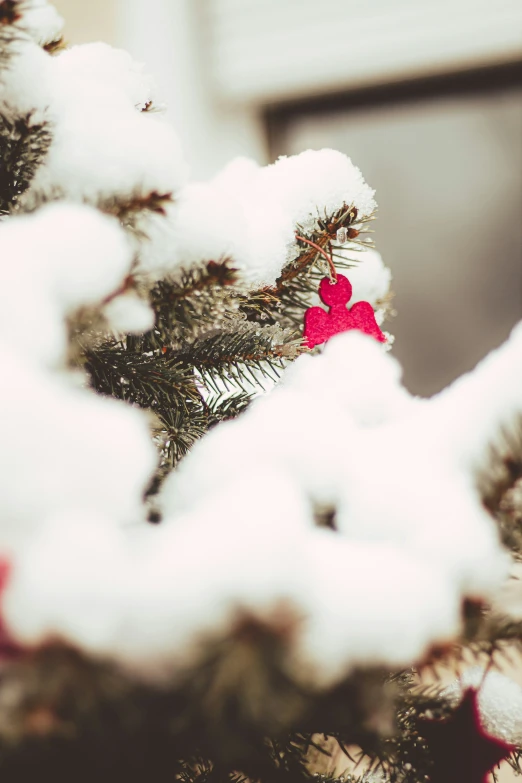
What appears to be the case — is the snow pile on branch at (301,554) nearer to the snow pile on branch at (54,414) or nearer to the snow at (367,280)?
the snow pile on branch at (54,414)

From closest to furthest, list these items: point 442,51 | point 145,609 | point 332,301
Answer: point 145,609 → point 332,301 → point 442,51

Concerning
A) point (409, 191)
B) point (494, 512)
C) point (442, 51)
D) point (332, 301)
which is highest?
point (442, 51)

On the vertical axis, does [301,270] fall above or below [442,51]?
below

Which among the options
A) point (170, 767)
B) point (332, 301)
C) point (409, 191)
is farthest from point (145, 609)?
point (409, 191)

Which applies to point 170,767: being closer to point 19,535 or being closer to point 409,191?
point 19,535

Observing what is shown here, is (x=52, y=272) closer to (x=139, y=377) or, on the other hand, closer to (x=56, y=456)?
(x=56, y=456)

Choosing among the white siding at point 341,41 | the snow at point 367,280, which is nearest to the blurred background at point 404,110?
the white siding at point 341,41

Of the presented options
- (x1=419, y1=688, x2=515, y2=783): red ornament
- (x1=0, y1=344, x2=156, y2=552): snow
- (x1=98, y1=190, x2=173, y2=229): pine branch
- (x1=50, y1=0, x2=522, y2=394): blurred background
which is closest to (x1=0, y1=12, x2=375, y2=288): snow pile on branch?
(x1=98, y1=190, x2=173, y2=229): pine branch

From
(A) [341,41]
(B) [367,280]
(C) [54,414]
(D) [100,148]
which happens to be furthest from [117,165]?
(A) [341,41]

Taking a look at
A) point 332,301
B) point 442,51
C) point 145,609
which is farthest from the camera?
point 442,51
